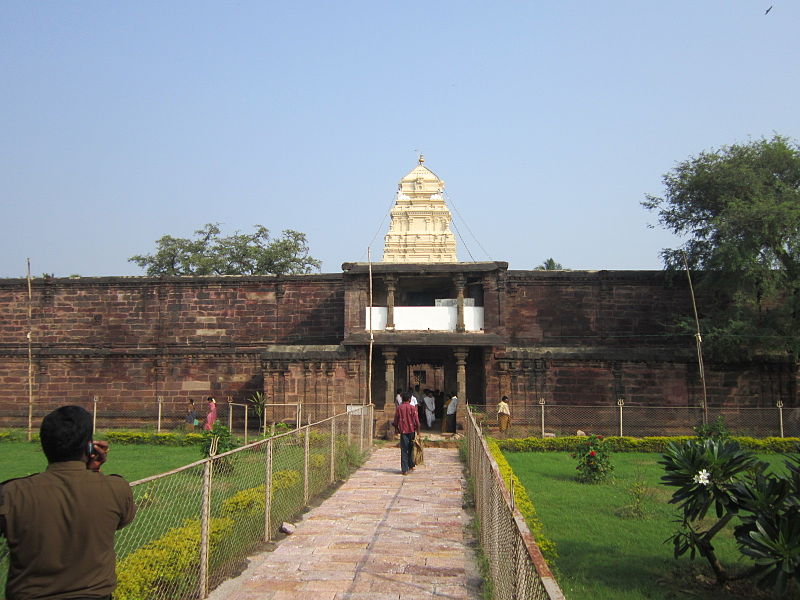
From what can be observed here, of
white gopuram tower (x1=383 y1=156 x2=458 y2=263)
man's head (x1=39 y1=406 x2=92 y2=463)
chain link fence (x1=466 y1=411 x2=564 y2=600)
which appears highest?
white gopuram tower (x1=383 y1=156 x2=458 y2=263)

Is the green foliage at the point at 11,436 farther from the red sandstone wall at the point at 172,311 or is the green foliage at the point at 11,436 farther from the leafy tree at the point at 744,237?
the leafy tree at the point at 744,237

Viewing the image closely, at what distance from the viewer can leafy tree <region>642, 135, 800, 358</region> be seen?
742 inches

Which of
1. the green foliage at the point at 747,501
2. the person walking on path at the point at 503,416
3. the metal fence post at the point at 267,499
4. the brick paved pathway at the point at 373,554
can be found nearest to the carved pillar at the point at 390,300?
the person walking on path at the point at 503,416

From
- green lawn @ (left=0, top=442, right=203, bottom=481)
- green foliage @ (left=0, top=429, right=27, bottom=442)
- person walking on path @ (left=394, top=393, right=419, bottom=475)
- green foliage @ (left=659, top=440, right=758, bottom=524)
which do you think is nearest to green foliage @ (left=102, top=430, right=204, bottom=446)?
green lawn @ (left=0, top=442, right=203, bottom=481)

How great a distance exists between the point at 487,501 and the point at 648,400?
14622 millimetres

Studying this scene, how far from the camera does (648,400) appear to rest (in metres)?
20.4

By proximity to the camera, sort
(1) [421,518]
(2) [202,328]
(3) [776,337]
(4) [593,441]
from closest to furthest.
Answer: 1. (1) [421,518]
2. (4) [593,441]
3. (3) [776,337]
4. (2) [202,328]

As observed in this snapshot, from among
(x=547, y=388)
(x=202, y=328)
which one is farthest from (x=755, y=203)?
(x=202, y=328)

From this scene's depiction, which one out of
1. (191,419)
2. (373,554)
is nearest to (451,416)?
(191,419)

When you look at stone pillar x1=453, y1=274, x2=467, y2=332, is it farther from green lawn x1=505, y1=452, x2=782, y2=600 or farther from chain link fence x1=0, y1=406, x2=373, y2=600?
chain link fence x1=0, y1=406, x2=373, y2=600

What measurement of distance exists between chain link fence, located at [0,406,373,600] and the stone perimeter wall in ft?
28.9

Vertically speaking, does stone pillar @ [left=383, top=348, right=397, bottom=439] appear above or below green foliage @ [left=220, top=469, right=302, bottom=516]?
above

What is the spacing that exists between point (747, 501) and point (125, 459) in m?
13.6

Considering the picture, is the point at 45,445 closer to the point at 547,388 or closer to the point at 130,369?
the point at 547,388
